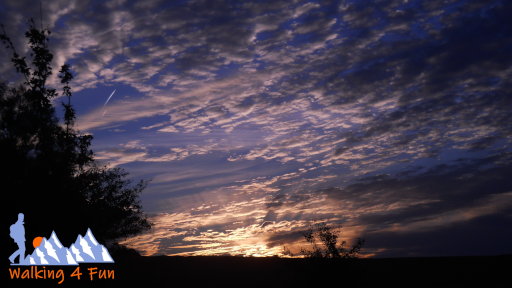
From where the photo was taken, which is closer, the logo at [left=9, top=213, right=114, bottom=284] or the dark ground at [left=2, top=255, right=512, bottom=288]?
the logo at [left=9, top=213, right=114, bottom=284]

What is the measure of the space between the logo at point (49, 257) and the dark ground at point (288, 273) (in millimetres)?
345

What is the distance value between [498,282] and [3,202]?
94.4 feet

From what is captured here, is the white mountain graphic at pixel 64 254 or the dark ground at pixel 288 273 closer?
the white mountain graphic at pixel 64 254

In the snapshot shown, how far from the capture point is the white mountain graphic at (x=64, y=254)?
→ 809 inches

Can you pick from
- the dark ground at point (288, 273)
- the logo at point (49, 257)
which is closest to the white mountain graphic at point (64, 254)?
the logo at point (49, 257)

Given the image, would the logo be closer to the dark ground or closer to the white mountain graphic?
the white mountain graphic

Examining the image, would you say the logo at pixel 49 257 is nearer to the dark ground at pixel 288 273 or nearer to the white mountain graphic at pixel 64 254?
the white mountain graphic at pixel 64 254

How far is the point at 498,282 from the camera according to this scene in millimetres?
23391

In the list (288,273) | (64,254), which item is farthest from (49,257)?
(288,273)

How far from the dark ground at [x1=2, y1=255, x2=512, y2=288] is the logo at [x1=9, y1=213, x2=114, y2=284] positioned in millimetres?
345

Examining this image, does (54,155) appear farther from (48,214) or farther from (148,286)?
(148,286)

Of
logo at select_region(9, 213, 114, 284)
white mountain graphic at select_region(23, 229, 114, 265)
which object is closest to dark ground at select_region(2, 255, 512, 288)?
logo at select_region(9, 213, 114, 284)

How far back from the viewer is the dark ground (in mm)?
22688

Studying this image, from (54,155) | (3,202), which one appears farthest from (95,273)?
(54,155)
